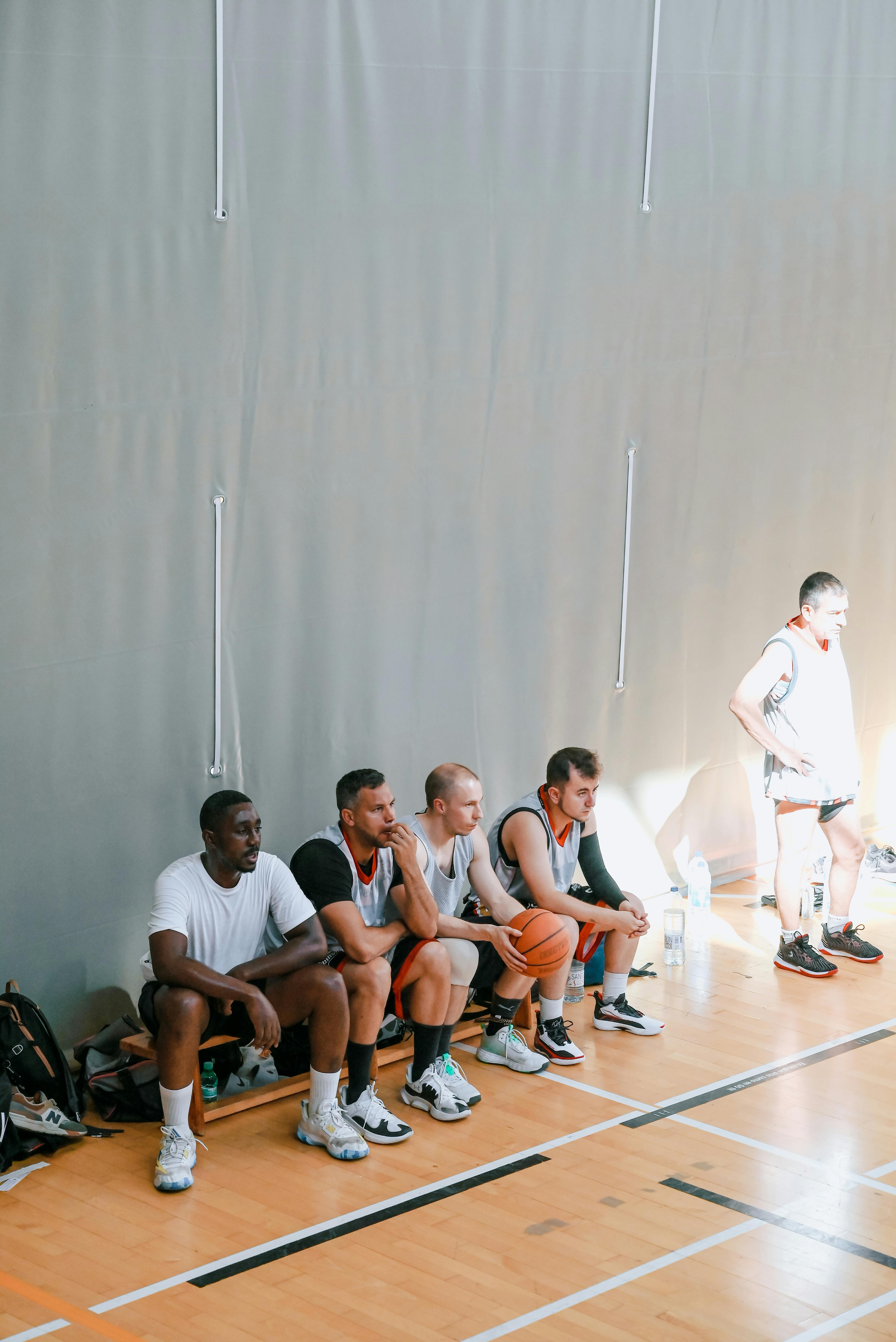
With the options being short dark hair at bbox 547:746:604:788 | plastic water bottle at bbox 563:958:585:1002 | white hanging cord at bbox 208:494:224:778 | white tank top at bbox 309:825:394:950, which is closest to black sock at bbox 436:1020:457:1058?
white tank top at bbox 309:825:394:950

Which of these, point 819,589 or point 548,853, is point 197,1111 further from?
point 819,589

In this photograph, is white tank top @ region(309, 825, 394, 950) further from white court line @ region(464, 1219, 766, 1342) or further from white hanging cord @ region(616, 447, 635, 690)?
white hanging cord @ region(616, 447, 635, 690)

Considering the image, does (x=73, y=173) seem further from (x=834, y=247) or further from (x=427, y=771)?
(x=834, y=247)

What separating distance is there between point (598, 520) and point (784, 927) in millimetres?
1972

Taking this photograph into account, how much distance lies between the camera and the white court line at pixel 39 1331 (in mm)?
3939

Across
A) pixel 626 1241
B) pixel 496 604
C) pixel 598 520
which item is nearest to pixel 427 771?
pixel 496 604

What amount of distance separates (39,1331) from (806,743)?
4216mm

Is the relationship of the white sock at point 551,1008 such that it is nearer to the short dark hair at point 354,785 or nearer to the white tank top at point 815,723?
the short dark hair at point 354,785

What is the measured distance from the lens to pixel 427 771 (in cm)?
668

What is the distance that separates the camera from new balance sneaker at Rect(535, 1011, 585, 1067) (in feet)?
19.3

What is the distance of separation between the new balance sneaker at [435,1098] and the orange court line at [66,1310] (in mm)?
1540

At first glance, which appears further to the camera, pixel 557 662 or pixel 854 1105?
pixel 557 662

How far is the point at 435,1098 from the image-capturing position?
5391 mm

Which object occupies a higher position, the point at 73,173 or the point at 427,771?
the point at 73,173
